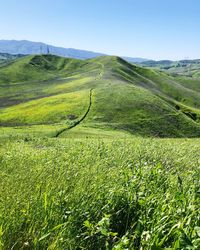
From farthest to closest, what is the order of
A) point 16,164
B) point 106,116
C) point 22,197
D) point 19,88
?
point 19,88 < point 106,116 < point 16,164 < point 22,197

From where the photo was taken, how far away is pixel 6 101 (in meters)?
132

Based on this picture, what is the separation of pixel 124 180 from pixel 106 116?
85.2 m

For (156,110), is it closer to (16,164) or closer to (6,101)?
(6,101)

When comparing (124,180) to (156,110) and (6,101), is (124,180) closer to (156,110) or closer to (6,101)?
(156,110)

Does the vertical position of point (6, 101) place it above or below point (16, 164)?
below

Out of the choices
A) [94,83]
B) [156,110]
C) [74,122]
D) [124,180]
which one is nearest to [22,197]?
[124,180]

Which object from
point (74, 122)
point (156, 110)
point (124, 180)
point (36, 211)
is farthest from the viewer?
point (156, 110)

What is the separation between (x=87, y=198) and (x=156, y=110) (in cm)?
10039

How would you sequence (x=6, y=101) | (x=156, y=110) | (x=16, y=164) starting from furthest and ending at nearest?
(x=6, y=101)
(x=156, y=110)
(x=16, y=164)

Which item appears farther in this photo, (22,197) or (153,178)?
(153,178)

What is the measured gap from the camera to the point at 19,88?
557ft

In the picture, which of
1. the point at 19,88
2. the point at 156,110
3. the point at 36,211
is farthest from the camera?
the point at 19,88

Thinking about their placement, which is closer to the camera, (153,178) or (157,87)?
(153,178)

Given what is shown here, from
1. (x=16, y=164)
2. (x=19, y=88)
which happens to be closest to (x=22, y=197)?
(x=16, y=164)
